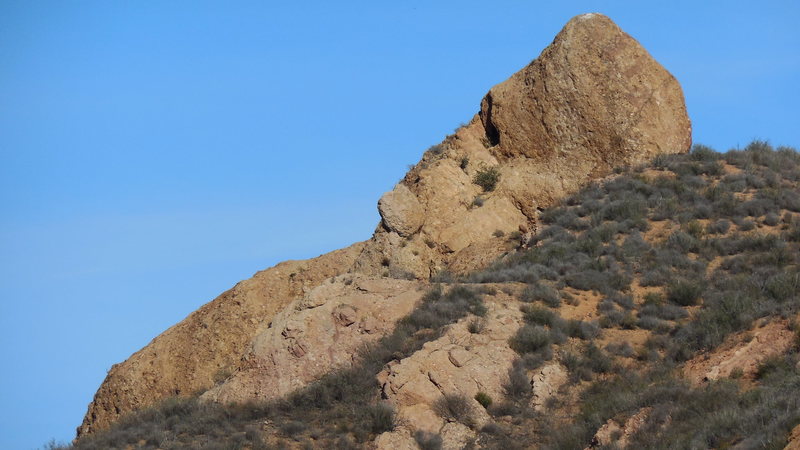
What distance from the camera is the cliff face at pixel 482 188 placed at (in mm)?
29828

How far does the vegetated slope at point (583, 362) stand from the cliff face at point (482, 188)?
2552 millimetres

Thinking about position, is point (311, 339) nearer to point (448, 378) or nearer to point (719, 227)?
point (448, 378)

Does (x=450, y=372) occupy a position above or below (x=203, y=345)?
below

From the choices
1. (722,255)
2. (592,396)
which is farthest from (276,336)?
(722,255)

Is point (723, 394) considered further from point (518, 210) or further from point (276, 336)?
point (518, 210)

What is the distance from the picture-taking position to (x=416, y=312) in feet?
78.7

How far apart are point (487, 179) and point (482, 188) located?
0.32 metres

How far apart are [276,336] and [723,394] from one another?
33.1 feet

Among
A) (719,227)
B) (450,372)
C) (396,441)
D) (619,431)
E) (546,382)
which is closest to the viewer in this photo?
(619,431)

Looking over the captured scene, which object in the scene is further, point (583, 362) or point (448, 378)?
point (583, 362)

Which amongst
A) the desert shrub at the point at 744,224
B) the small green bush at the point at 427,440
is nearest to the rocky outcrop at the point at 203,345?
the small green bush at the point at 427,440

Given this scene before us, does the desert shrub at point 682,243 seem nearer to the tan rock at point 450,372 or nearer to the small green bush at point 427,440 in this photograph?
the tan rock at point 450,372

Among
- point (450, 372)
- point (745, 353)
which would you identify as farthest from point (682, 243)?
point (450, 372)

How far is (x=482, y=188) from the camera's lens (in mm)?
31781
